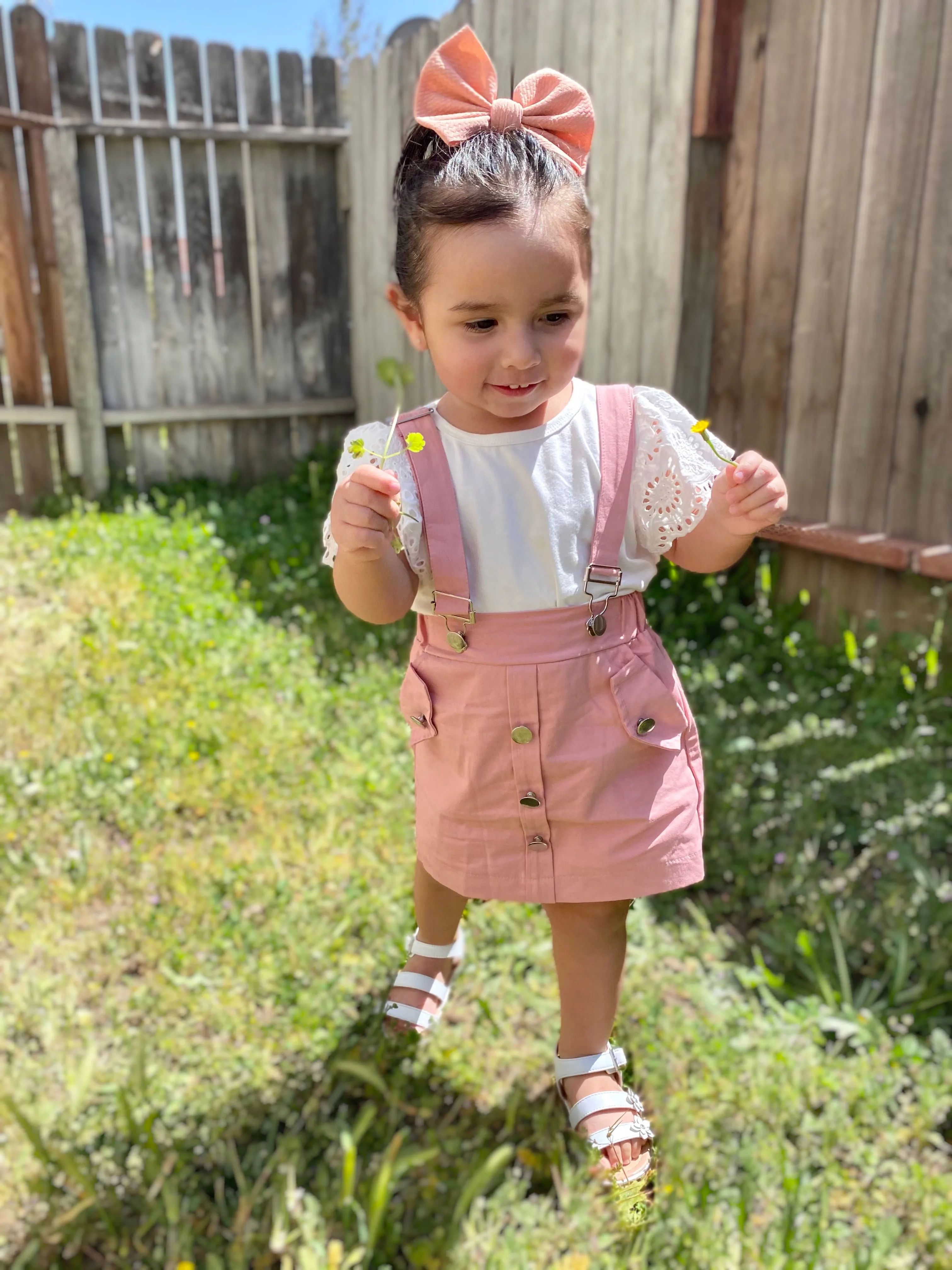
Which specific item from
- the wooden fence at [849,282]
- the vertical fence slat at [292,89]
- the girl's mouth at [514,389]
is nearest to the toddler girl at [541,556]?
the girl's mouth at [514,389]

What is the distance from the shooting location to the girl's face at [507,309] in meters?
1.14

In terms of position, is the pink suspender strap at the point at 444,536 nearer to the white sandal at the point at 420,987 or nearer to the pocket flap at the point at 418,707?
the pocket flap at the point at 418,707

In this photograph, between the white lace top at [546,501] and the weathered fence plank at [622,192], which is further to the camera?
the weathered fence plank at [622,192]

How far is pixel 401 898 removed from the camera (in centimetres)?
273

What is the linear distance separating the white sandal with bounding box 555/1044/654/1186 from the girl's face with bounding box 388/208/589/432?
0.88 m

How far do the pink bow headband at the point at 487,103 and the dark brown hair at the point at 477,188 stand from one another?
0.02 meters

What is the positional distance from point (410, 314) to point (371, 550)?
350mm

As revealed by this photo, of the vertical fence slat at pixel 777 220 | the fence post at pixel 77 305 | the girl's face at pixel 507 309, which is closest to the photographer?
the girl's face at pixel 507 309

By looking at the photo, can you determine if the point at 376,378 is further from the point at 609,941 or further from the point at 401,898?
the point at 609,941

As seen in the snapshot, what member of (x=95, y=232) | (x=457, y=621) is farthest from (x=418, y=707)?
(x=95, y=232)

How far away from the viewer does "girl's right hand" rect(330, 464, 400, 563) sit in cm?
115

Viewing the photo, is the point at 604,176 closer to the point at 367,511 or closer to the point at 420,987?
the point at 367,511

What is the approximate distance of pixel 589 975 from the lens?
1.37 m

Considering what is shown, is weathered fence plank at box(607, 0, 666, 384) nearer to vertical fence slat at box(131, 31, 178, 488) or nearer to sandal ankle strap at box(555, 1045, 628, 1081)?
vertical fence slat at box(131, 31, 178, 488)
